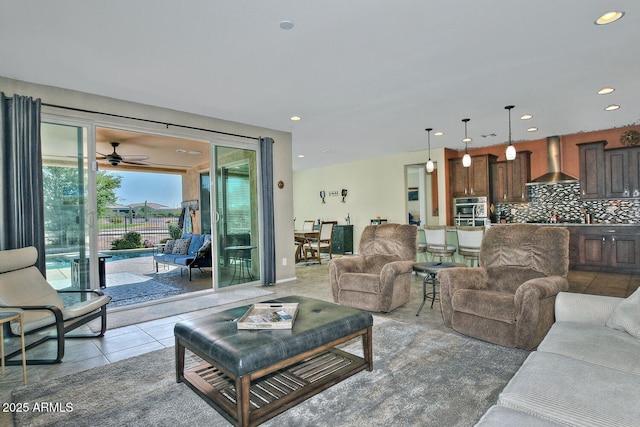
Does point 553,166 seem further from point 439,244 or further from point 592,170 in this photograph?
point 439,244

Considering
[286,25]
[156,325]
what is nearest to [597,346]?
[286,25]

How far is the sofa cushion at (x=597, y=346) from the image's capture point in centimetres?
161

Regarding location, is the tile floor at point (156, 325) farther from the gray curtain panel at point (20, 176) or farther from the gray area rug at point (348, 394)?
the gray curtain panel at point (20, 176)

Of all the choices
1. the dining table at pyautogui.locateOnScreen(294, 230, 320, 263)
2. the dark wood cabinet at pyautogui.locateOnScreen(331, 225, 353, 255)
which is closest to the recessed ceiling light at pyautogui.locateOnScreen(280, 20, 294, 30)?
the dining table at pyautogui.locateOnScreen(294, 230, 320, 263)

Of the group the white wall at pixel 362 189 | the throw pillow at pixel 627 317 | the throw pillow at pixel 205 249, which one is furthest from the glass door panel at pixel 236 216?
the throw pillow at pixel 627 317

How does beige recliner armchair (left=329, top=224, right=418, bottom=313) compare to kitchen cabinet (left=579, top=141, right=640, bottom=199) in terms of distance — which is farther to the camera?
kitchen cabinet (left=579, top=141, right=640, bottom=199)

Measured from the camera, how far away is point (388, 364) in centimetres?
254

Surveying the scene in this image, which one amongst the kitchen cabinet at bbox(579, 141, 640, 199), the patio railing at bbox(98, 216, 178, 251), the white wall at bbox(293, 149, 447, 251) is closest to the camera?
the kitchen cabinet at bbox(579, 141, 640, 199)

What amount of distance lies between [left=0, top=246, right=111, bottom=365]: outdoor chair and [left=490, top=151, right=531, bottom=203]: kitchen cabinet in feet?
24.5

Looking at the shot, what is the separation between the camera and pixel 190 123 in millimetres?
4852

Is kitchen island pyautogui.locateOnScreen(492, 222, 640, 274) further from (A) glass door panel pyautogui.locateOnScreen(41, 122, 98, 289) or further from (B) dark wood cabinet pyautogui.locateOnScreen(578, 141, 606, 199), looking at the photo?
(A) glass door panel pyautogui.locateOnScreen(41, 122, 98, 289)

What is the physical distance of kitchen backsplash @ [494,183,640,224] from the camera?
20.3 feet

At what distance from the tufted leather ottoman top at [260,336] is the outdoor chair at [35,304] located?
50.4 inches

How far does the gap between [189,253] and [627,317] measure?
6.49 m
